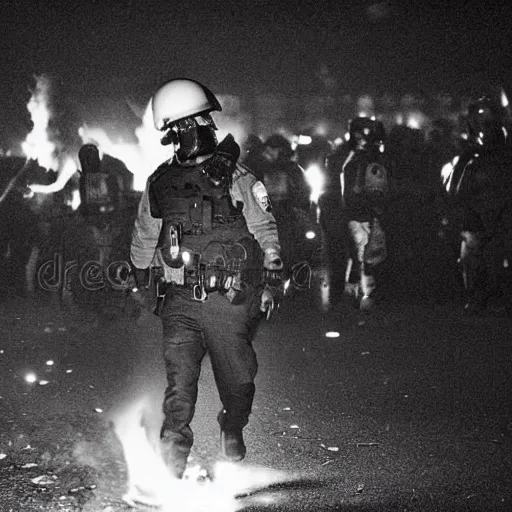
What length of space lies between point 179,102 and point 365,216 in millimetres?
5280

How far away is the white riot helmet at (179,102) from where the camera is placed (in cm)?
358

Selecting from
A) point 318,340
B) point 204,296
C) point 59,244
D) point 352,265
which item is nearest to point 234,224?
point 204,296

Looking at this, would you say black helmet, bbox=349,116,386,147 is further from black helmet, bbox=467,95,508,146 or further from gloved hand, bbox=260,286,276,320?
gloved hand, bbox=260,286,276,320

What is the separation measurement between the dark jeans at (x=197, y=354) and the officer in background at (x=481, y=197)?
5.17m

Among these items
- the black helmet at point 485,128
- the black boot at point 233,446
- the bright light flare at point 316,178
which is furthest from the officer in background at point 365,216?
the black boot at point 233,446

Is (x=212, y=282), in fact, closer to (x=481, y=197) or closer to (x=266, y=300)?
(x=266, y=300)

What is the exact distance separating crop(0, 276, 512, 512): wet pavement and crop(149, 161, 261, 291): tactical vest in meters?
1.01

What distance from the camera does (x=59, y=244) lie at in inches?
369

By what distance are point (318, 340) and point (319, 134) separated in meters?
6.15

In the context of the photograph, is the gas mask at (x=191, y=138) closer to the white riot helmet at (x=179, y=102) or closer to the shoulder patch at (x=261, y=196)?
the white riot helmet at (x=179, y=102)

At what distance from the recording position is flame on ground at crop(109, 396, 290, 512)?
311 centimetres

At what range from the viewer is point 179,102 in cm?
360

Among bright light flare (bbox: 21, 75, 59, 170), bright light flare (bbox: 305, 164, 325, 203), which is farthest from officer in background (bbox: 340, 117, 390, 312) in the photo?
bright light flare (bbox: 21, 75, 59, 170)

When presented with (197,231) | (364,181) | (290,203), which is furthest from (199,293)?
(290,203)
